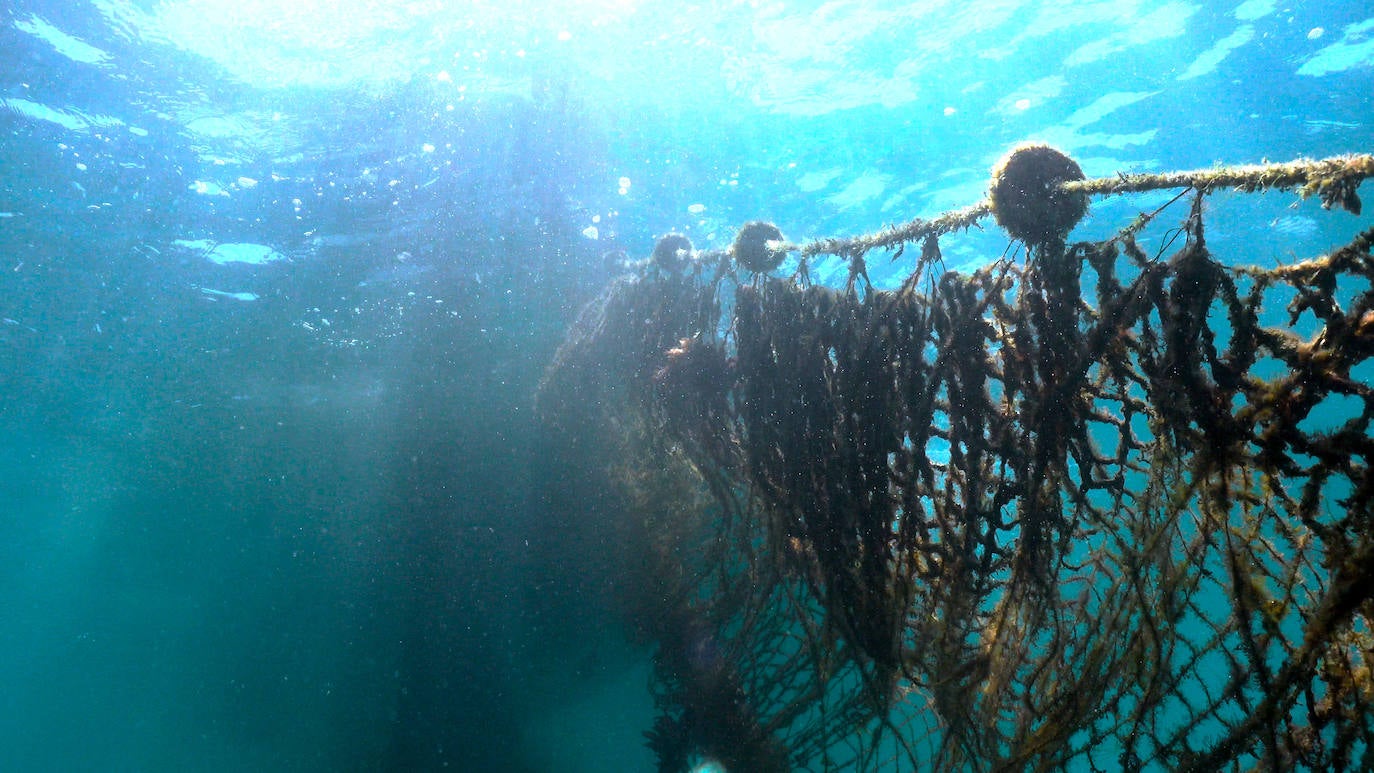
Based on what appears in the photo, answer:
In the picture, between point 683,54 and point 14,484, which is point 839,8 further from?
point 14,484

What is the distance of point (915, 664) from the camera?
409 centimetres

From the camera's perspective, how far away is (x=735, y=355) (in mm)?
5480

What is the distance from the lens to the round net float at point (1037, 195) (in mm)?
3252

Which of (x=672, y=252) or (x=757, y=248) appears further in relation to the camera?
(x=672, y=252)

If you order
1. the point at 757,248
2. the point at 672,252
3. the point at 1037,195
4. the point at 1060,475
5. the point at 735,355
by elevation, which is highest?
the point at 672,252

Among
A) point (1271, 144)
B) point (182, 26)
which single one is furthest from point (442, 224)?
point (1271, 144)

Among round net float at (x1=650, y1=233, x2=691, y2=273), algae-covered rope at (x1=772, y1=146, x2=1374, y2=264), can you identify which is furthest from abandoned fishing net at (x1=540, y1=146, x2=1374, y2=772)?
round net float at (x1=650, y1=233, x2=691, y2=273)

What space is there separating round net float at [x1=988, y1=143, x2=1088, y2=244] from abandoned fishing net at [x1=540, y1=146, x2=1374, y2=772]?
13 millimetres

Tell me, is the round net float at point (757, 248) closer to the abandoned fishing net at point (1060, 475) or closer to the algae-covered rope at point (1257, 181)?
the abandoned fishing net at point (1060, 475)

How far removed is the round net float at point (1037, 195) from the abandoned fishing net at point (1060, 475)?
13 millimetres

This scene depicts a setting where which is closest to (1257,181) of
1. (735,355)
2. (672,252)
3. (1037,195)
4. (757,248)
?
(1037,195)

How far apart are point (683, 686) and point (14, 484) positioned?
99.4 feet

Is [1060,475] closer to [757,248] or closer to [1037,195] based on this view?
[1037,195]

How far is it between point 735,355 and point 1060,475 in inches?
108
